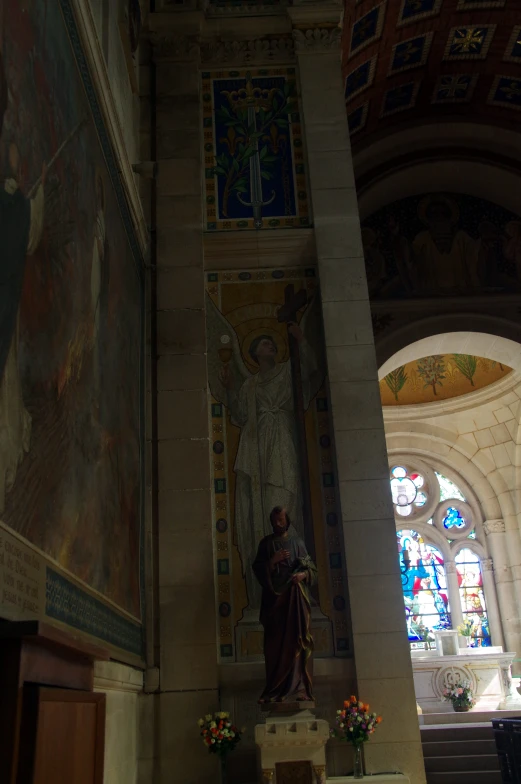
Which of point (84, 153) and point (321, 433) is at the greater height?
point (84, 153)

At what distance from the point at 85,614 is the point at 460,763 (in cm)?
709

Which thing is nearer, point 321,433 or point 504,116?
point 321,433

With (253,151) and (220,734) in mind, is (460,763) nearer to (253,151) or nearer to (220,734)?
(220,734)

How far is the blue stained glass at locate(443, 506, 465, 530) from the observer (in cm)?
2041

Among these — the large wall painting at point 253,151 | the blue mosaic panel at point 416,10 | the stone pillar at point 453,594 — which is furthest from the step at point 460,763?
the blue mosaic panel at point 416,10

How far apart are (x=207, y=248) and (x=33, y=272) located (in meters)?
5.61

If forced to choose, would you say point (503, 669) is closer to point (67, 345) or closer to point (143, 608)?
point (143, 608)

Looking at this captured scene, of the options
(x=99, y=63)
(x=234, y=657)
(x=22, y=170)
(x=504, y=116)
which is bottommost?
(x=234, y=657)

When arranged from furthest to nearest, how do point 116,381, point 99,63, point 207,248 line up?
1. point 207,248
2. point 116,381
3. point 99,63

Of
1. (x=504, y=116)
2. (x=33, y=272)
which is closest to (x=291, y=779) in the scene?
(x=33, y=272)

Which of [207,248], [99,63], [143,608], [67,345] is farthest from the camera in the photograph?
Answer: [207,248]

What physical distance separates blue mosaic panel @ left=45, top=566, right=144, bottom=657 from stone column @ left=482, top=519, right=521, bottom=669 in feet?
45.1

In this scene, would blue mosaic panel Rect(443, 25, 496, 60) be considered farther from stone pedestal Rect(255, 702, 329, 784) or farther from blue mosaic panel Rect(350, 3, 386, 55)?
stone pedestal Rect(255, 702, 329, 784)

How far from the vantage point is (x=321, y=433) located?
368 inches
